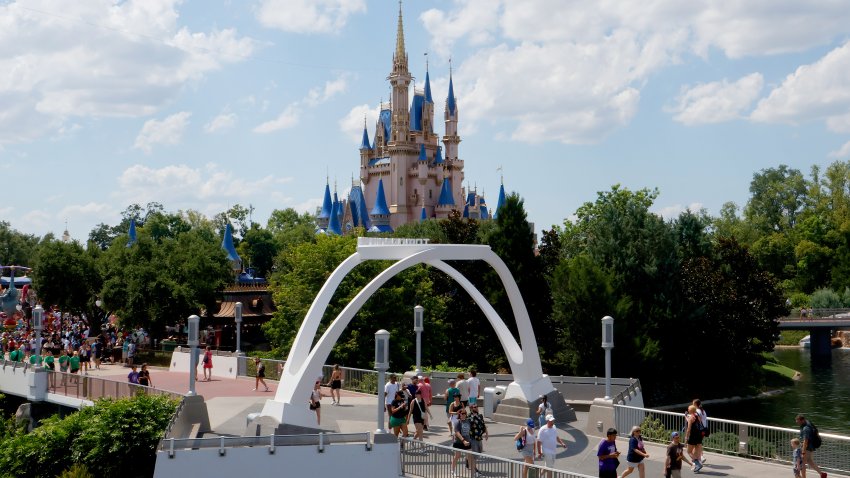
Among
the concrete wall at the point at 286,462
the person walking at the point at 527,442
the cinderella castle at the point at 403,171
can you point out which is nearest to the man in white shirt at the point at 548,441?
the person walking at the point at 527,442

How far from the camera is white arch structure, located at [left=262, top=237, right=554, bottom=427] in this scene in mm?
21016

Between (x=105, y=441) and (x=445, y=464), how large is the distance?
10.1m

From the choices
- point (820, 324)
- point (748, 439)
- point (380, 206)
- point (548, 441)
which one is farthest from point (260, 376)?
point (380, 206)

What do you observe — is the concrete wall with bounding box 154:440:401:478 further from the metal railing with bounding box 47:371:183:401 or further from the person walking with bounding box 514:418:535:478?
the metal railing with bounding box 47:371:183:401

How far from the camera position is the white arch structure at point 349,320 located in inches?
827

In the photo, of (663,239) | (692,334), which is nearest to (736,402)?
(692,334)

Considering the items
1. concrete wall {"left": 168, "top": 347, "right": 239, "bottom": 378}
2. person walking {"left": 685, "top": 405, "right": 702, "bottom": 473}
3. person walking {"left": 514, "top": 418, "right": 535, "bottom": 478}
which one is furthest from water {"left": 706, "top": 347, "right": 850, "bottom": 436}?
person walking {"left": 514, "top": 418, "right": 535, "bottom": 478}

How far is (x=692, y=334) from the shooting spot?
46812 mm

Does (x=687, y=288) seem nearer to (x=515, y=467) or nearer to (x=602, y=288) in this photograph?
(x=602, y=288)

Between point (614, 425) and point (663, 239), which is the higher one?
point (663, 239)

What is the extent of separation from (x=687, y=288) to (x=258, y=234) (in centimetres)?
8558

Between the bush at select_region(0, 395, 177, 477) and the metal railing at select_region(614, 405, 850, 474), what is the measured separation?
12277mm

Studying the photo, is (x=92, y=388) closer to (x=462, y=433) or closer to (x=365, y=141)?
(x=462, y=433)

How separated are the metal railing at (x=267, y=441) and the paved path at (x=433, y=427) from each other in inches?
131
